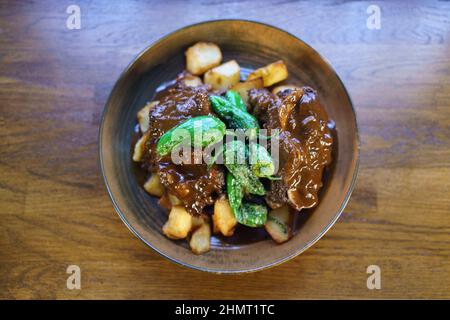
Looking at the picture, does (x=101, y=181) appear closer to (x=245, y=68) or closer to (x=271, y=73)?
(x=245, y=68)

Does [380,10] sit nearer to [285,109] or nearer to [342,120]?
[342,120]

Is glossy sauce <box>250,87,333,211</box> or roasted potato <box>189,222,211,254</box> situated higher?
glossy sauce <box>250,87,333,211</box>

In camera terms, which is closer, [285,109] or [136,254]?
[285,109]

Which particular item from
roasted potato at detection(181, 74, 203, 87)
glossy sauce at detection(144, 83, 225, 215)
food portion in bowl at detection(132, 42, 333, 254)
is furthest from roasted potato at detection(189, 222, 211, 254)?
roasted potato at detection(181, 74, 203, 87)

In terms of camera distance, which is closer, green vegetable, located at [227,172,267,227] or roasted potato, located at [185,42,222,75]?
green vegetable, located at [227,172,267,227]

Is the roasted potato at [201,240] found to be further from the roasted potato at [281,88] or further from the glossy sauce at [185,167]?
the roasted potato at [281,88]

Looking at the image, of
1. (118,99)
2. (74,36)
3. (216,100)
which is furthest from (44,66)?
(216,100)

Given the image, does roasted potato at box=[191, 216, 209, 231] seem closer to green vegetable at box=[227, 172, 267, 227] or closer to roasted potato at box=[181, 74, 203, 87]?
green vegetable at box=[227, 172, 267, 227]
